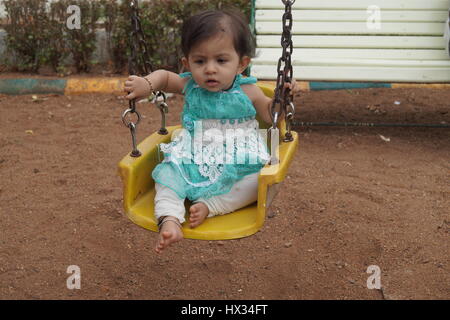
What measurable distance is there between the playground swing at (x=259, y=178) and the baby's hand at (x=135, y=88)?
3 cm

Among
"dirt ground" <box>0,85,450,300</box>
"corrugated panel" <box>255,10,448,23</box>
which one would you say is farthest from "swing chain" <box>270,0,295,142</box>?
"corrugated panel" <box>255,10,448,23</box>

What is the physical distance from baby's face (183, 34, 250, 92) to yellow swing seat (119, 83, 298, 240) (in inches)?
14.7

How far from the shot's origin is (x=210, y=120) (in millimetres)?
2689

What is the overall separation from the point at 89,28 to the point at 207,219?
4.22 m

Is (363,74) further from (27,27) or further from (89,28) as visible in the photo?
(27,27)

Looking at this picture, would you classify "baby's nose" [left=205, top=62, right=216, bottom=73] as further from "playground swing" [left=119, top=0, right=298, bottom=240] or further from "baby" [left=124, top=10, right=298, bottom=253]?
"playground swing" [left=119, top=0, right=298, bottom=240]

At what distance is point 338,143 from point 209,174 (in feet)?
7.96

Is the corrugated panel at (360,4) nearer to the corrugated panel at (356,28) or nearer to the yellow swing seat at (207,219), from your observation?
the corrugated panel at (356,28)

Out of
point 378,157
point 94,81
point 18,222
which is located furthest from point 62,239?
point 94,81

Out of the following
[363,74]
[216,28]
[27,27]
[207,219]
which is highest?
[27,27]

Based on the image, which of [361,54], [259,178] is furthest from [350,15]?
[259,178]

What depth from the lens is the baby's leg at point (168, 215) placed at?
90.1 inches

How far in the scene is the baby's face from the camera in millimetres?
2471

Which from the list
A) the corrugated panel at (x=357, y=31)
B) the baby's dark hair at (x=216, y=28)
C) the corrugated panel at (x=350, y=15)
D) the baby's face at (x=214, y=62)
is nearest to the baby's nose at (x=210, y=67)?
the baby's face at (x=214, y=62)
